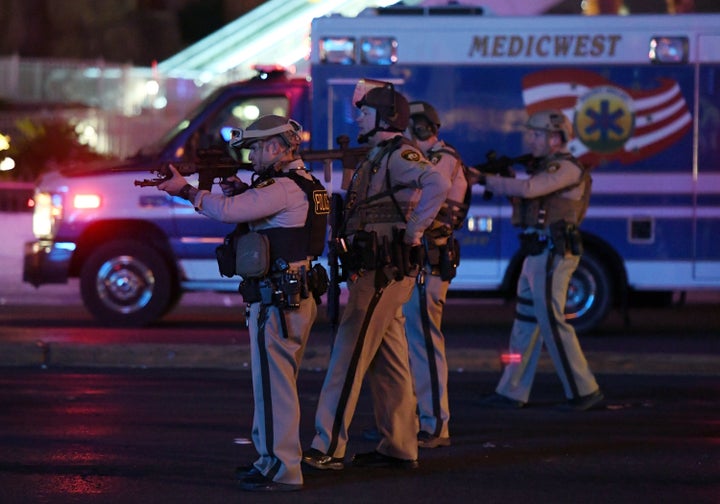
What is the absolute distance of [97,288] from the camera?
12883mm

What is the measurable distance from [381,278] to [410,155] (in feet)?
2.08

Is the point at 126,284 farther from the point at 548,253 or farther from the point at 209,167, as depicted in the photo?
the point at 209,167

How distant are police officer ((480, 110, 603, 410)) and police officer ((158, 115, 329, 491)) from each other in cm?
258

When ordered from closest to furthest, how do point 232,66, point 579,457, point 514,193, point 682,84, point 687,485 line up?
1. point 687,485
2. point 579,457
3. point 514,193
4. point 682,84
5. point 232,66

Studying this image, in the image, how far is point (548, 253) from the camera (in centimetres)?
896

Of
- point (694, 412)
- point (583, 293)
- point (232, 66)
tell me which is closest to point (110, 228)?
point (583, 293)

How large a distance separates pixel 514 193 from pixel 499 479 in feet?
8.02

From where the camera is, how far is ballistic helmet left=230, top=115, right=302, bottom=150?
6.45 metres

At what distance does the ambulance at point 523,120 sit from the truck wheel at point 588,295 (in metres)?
0.01

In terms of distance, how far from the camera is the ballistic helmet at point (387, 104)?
702 centimetres

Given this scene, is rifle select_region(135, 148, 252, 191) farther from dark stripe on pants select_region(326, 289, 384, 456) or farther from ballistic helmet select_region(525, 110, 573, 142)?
ballistic helmet select_region(525, 110, 573, 142)

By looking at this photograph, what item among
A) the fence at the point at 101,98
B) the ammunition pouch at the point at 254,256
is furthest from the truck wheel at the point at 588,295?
the fence at the point at 101,98

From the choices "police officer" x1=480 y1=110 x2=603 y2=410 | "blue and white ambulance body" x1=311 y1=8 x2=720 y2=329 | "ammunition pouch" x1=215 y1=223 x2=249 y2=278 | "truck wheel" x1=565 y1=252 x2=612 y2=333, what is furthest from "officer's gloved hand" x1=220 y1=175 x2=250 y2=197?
"truck wheel" x1=565 y1=252 x2=612 y2=333

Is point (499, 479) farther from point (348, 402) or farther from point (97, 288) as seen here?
point (97, 288)
